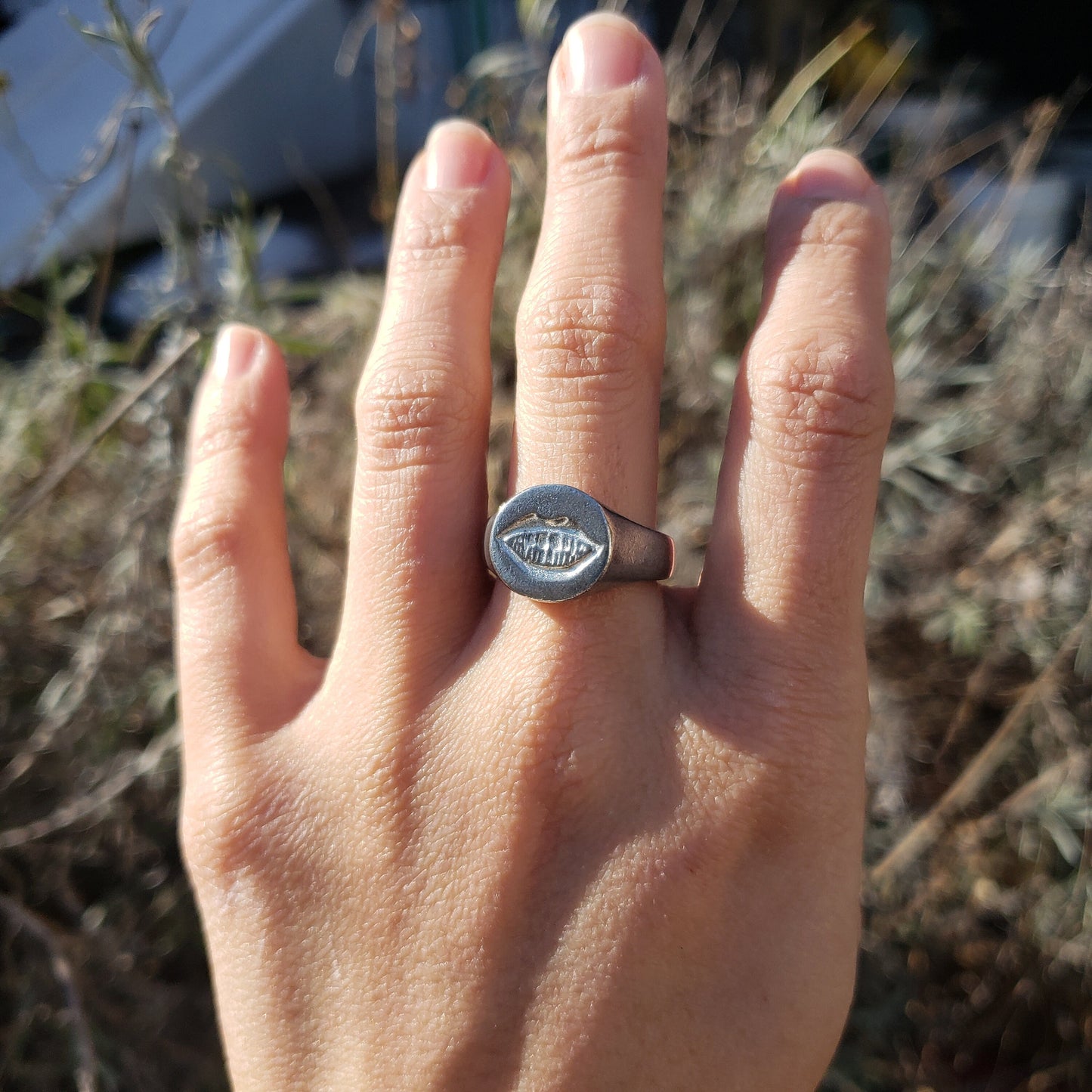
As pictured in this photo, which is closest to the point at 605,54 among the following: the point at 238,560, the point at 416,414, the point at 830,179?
the point at 830,179

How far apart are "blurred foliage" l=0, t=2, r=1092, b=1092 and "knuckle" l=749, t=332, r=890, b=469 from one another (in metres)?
0.86

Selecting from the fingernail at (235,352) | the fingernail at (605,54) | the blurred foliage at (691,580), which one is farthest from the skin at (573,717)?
the blurred foliage at (691,580)

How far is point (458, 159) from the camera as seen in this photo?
140cm

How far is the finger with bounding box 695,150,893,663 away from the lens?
47.2 inches

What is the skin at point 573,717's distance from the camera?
113 centimetres

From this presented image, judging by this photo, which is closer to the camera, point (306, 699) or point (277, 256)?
point (306, 699)

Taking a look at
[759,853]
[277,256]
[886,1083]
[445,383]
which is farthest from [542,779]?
[277,256]

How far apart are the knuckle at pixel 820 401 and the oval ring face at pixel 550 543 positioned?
0.30 m

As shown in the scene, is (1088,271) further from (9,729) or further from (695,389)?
(9,729)

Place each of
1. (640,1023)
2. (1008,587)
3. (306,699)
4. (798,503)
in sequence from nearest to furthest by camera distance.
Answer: (640,1023) < (798,503) < (306,699) < (1008,587)

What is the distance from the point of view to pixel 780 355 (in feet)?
4.07

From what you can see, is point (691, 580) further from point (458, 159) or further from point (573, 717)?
point (458, 159)

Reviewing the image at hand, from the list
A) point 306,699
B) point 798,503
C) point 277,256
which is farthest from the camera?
point 277,256

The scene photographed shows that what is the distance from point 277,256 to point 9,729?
7.82 feet
